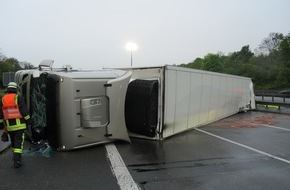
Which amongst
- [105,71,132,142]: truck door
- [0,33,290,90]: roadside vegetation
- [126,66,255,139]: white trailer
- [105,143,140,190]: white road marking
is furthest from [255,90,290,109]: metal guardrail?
[0,33,290,90]: roadside vegetation

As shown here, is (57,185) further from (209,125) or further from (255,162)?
(209,125)

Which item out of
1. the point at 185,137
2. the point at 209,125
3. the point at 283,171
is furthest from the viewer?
the point at 209,125

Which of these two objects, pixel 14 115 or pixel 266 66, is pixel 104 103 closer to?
pixel 14 115

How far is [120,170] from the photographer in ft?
19.7

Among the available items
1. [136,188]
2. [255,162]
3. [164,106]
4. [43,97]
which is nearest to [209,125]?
[164,106]

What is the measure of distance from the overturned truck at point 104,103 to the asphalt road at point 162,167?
0.45 metres

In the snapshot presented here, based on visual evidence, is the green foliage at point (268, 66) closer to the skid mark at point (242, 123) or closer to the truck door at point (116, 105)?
the skid mark at point (242, 123)

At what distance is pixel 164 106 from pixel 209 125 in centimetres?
471

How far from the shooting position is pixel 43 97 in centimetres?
769

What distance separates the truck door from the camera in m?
7.81

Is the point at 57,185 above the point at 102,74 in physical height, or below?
below

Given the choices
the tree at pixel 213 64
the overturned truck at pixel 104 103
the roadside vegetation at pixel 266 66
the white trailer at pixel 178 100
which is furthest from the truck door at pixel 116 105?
the tree at pixel 213 64

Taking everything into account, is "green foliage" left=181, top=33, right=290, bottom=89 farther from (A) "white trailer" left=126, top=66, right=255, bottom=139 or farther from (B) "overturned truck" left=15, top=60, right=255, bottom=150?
(B) "overturned truck" left=15, top=60, right=255, bottom=150

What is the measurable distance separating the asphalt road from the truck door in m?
0.41
